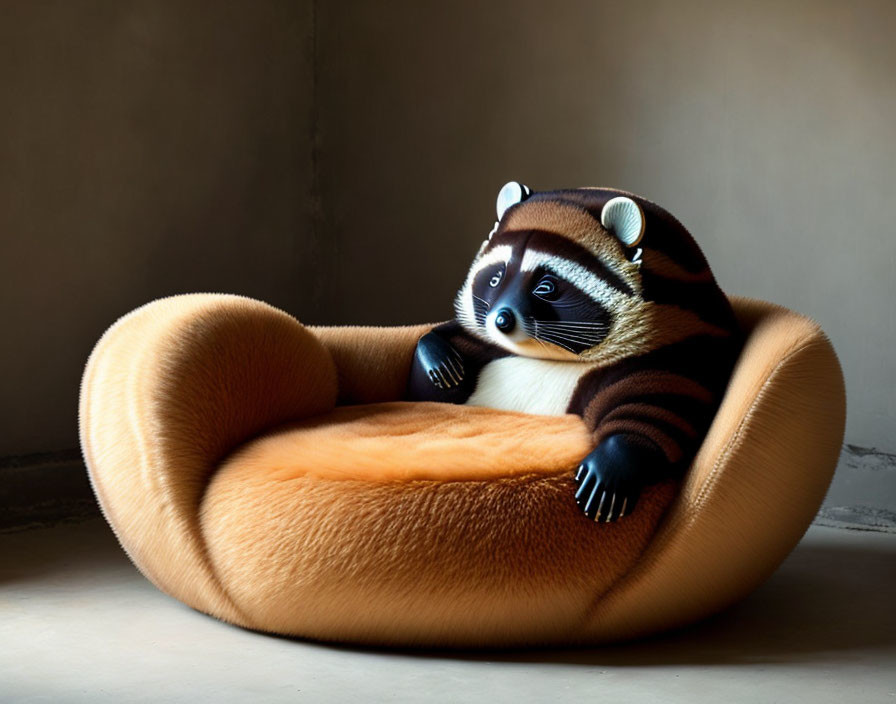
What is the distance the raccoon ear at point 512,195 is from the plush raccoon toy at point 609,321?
2cm

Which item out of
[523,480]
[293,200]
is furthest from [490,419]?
[293,200]

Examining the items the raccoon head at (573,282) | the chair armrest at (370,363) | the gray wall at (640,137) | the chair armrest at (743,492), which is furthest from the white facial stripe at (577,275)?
the gray wall at (640,137)

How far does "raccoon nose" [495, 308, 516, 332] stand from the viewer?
177 centimetres

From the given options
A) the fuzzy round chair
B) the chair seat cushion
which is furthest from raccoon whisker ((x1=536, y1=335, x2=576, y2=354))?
the chair seat cushion

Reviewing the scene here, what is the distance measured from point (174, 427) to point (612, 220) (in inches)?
30.6

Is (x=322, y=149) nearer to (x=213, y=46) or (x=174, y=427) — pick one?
(x=213, y=46)

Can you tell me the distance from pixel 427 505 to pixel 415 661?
23 cm

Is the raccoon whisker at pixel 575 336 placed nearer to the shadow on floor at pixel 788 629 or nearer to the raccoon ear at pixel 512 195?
the raccoon ear at pixel 512 195

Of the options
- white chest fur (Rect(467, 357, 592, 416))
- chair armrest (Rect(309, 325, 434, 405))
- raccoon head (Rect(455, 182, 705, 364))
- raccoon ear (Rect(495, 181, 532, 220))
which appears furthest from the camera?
chair armrest (Rect(309, 325, 434, 405))

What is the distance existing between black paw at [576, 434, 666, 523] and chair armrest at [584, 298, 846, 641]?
0.07 m

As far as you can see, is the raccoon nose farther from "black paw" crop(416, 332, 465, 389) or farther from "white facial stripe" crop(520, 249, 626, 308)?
"black paw" crop(416, 332, 465, 389)

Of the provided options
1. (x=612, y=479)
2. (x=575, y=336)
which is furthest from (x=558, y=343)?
(x=612, y=479)

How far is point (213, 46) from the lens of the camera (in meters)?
2.70

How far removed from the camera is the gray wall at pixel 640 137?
7.43 feet
